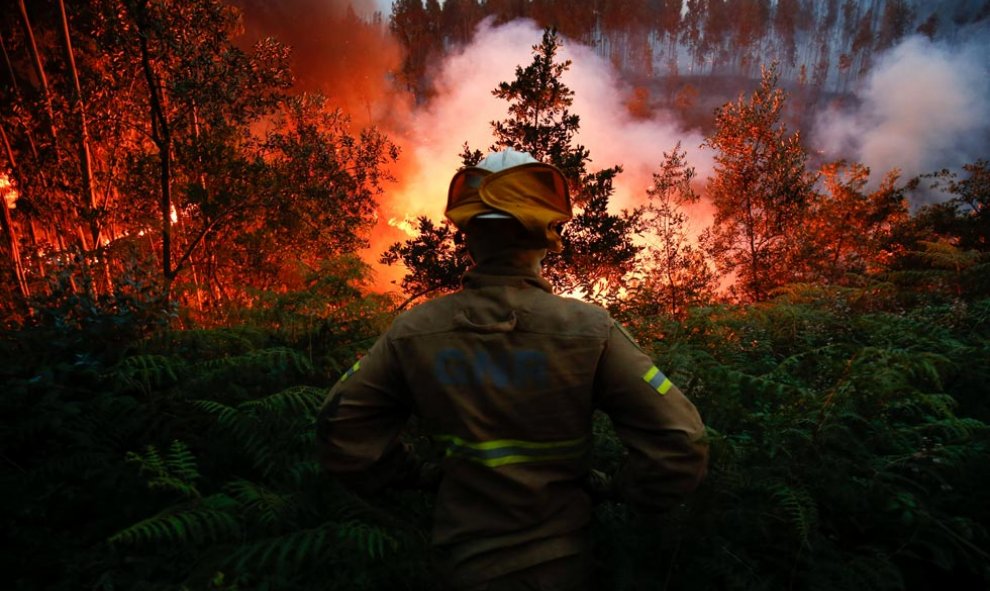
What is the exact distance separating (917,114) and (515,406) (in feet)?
365

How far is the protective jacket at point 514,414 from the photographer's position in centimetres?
161

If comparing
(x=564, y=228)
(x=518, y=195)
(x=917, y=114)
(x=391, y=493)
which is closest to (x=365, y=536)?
(x=391, y=493)

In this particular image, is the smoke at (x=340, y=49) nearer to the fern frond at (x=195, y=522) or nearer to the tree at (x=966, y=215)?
the fern frond at (x=195, y=522)

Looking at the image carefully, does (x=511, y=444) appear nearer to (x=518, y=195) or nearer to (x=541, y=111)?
(x=518, y=195)

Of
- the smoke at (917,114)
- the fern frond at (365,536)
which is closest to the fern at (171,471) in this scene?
the fern frond at (365,536)

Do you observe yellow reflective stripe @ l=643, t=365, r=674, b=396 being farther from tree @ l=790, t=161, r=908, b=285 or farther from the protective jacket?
tree @ l=790, t=161, r=908, b=285

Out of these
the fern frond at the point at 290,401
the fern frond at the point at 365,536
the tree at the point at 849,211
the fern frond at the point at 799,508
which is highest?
the tree at the point at 849,211

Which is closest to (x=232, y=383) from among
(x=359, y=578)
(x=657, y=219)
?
(x=359, y=578)

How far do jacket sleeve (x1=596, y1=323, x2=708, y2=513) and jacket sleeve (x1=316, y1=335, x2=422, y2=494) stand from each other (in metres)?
0.79

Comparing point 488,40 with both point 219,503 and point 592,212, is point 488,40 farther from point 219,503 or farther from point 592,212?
point 219,503

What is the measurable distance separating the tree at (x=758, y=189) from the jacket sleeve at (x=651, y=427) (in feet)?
72.9

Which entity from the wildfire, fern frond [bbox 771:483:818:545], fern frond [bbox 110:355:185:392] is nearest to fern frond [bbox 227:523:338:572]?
fern frond [bbox 110:355:185:392]

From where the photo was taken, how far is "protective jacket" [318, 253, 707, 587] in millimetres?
1605

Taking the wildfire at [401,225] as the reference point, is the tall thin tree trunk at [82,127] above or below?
below
